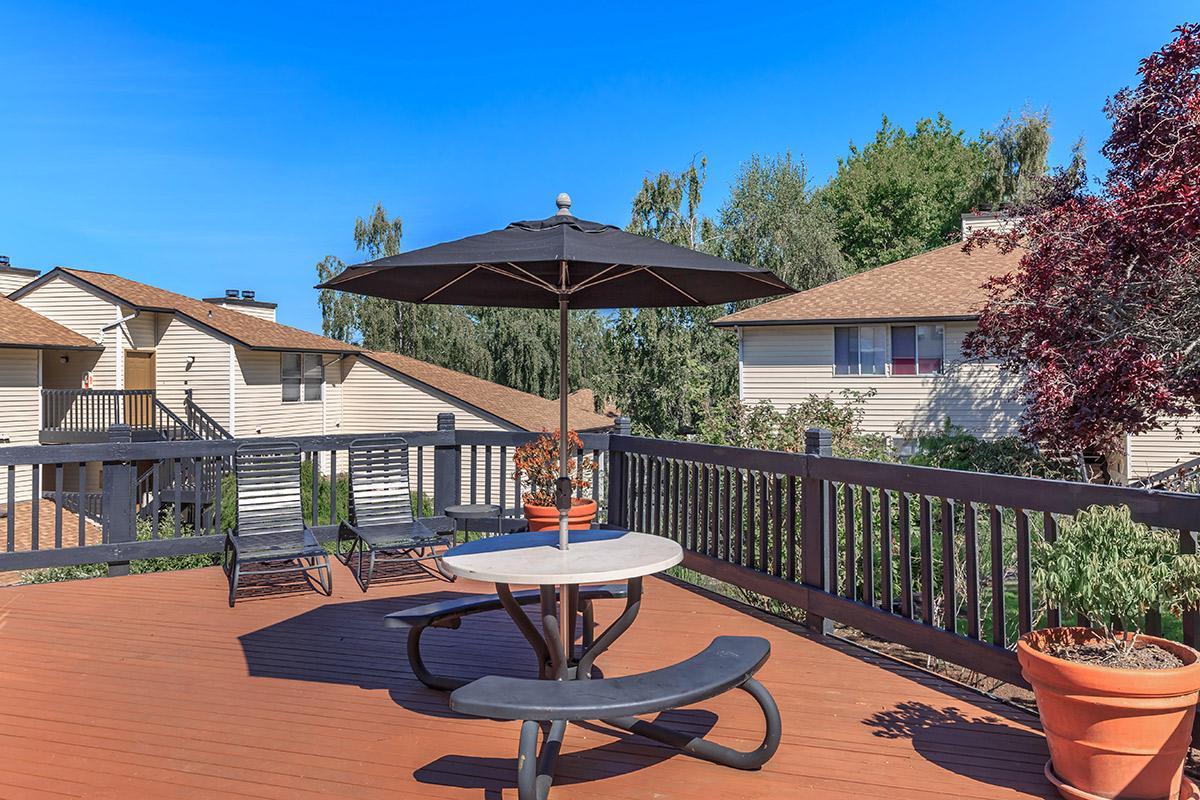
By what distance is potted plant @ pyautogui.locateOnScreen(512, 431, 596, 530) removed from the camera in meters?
5.77

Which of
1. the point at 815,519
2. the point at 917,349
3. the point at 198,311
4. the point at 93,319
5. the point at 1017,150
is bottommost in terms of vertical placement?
the point at 815,519

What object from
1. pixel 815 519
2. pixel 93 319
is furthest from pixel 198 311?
pixel 815 519

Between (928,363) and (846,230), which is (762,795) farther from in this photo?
(846,230)

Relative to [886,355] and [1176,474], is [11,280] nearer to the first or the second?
[886,355]

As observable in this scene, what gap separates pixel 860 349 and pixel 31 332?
748 inches

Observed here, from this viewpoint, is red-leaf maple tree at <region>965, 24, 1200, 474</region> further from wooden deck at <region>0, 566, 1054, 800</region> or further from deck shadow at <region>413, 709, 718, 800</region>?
deck shadow at <region>413, 709, 718, 800</region>

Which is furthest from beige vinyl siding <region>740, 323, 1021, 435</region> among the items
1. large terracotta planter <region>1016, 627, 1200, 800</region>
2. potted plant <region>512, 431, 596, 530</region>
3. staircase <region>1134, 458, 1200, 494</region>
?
large terracotta planter <region>1016, 627, 1200, 800</region>

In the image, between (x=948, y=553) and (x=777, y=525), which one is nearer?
(x=948, y=553)

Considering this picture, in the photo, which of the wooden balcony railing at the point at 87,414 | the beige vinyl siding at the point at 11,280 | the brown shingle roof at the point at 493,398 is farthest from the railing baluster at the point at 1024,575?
the beige vinyl siding at the point at 11,280

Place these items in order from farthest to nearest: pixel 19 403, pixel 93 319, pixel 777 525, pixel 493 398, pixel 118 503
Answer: pixel 493 398 → pixel 93 319 → pixel 19 403 → pixel 118 503 → pixel 777 525

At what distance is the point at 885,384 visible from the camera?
1775 centimetres

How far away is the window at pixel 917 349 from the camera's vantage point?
679 inches

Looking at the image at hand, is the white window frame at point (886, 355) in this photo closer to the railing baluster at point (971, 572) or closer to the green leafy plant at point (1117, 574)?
the railing baluster at point (971, 572)

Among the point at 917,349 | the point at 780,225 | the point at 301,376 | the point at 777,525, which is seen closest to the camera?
the point at 777,525
